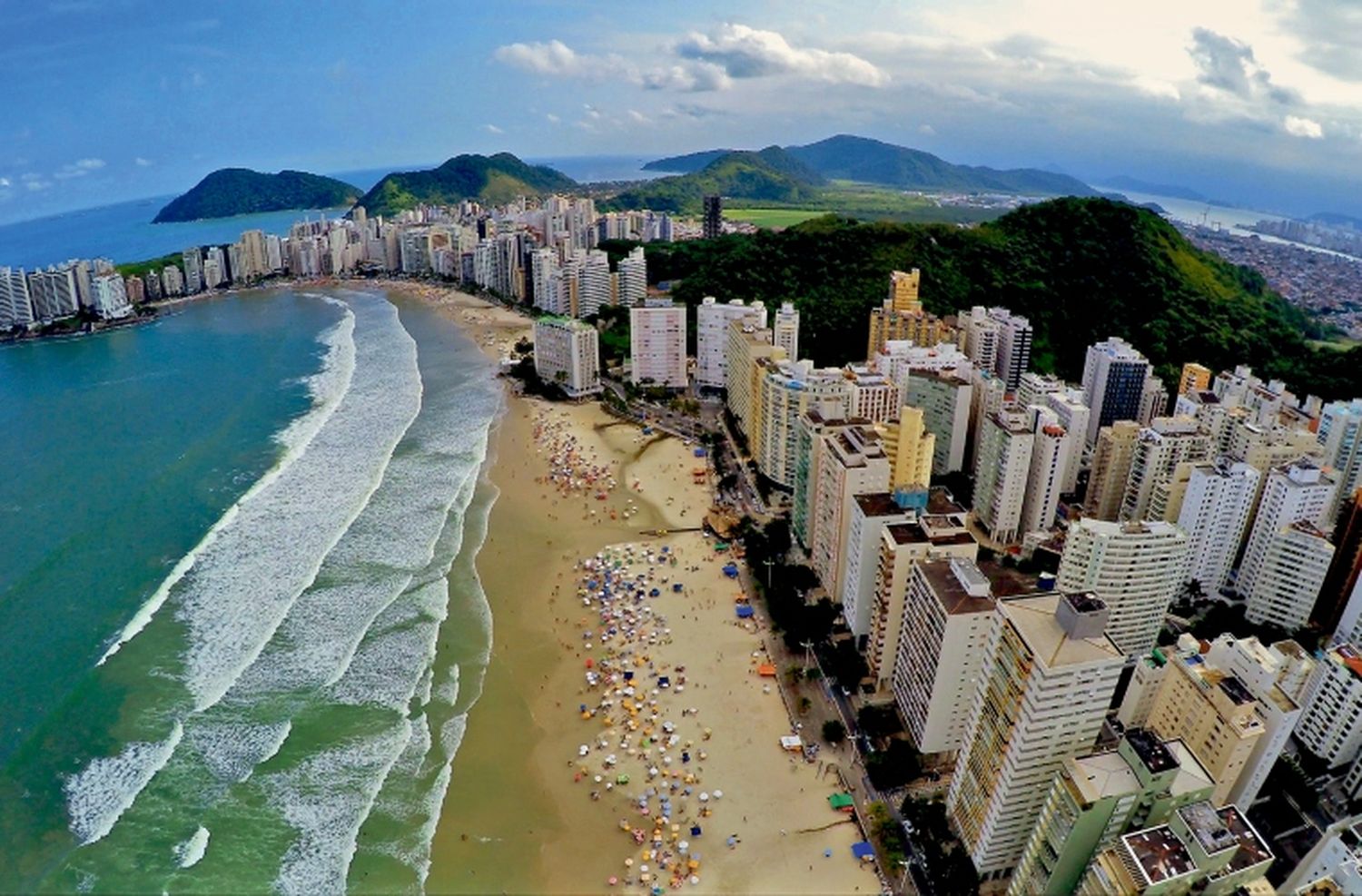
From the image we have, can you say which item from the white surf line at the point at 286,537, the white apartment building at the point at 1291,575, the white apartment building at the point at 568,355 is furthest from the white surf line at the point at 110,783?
the white apartment building at the point at 1291,575

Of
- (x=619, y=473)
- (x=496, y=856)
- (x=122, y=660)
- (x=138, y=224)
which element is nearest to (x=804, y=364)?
(x=619, y=473)

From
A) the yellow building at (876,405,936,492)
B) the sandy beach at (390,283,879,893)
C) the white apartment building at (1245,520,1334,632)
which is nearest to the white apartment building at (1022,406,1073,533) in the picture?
the yellow building at (876,405,936,492)

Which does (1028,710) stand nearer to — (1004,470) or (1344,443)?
(1004,470)

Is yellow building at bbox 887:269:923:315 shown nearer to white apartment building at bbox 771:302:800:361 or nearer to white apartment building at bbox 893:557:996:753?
white apartment building at bbox 771:302:800:361

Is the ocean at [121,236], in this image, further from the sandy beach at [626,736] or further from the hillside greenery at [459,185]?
the sandy beach at [626,736]

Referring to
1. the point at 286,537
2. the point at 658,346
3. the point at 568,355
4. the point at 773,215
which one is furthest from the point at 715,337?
the point at 773,215
